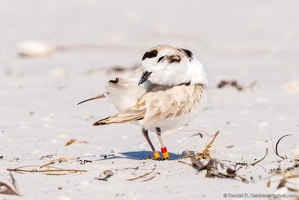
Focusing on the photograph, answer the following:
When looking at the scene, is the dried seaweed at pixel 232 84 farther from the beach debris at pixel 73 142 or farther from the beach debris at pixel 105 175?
the beach debris at pixel 105 175

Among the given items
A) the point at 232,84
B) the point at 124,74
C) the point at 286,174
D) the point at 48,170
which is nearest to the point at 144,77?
the point at 48,170

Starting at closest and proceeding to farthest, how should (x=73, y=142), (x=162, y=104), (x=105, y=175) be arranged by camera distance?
(x=105, y=175), (x=162, y=104), (x=73, y=142)

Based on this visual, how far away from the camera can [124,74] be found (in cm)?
789

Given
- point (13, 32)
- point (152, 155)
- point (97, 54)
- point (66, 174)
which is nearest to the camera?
point (66, 174)

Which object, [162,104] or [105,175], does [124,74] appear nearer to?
[162,104]

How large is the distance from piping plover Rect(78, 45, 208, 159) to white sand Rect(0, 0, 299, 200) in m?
0.28

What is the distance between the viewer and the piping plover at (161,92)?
13.4ft

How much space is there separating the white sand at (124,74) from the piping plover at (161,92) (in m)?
0.28

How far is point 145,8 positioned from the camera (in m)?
13.0

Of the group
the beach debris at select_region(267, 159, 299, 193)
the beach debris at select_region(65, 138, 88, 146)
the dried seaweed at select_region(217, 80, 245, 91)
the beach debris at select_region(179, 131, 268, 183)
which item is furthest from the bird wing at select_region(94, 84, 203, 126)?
the dried seaweed at select_region(217, 80, 245, 91)

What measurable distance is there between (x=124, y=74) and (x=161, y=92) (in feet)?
12.1

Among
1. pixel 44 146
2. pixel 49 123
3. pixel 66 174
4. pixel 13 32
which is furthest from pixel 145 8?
pixel 66 174

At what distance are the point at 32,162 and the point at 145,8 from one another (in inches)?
358

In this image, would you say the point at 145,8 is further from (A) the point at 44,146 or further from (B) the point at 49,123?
(A) the point at 44,146
